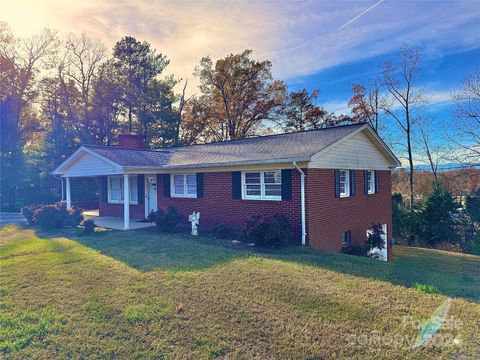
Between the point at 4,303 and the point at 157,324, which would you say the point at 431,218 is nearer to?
the point at 157,324

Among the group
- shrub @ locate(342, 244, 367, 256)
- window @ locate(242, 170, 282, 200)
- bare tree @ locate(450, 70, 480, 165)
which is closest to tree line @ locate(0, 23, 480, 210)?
bare tree @ locate(450, 70, 480, 165)

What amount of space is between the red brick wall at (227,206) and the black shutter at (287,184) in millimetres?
102

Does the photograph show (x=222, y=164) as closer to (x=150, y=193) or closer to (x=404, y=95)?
(x=150, y=193)

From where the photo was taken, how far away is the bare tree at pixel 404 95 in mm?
27109

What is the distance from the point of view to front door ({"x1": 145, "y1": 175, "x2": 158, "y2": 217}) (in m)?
15.8

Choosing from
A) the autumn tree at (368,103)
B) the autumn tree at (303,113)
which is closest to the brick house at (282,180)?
the autumn tree at (368,103)

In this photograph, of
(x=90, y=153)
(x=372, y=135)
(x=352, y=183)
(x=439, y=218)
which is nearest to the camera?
(x=352, y=183)

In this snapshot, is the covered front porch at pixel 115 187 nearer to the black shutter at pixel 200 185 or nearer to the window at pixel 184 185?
the window at pixel 184 185

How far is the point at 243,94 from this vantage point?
31156mm

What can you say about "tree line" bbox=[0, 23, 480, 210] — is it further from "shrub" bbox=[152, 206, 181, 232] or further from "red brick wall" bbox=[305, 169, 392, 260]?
"shrub" bbox=[152, 206, 181, 232]

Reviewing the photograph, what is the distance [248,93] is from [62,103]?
1861 centimetres

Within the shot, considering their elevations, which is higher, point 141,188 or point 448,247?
point 141,188

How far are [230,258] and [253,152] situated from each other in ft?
16.7

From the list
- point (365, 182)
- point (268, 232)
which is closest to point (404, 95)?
point (365, 182)
